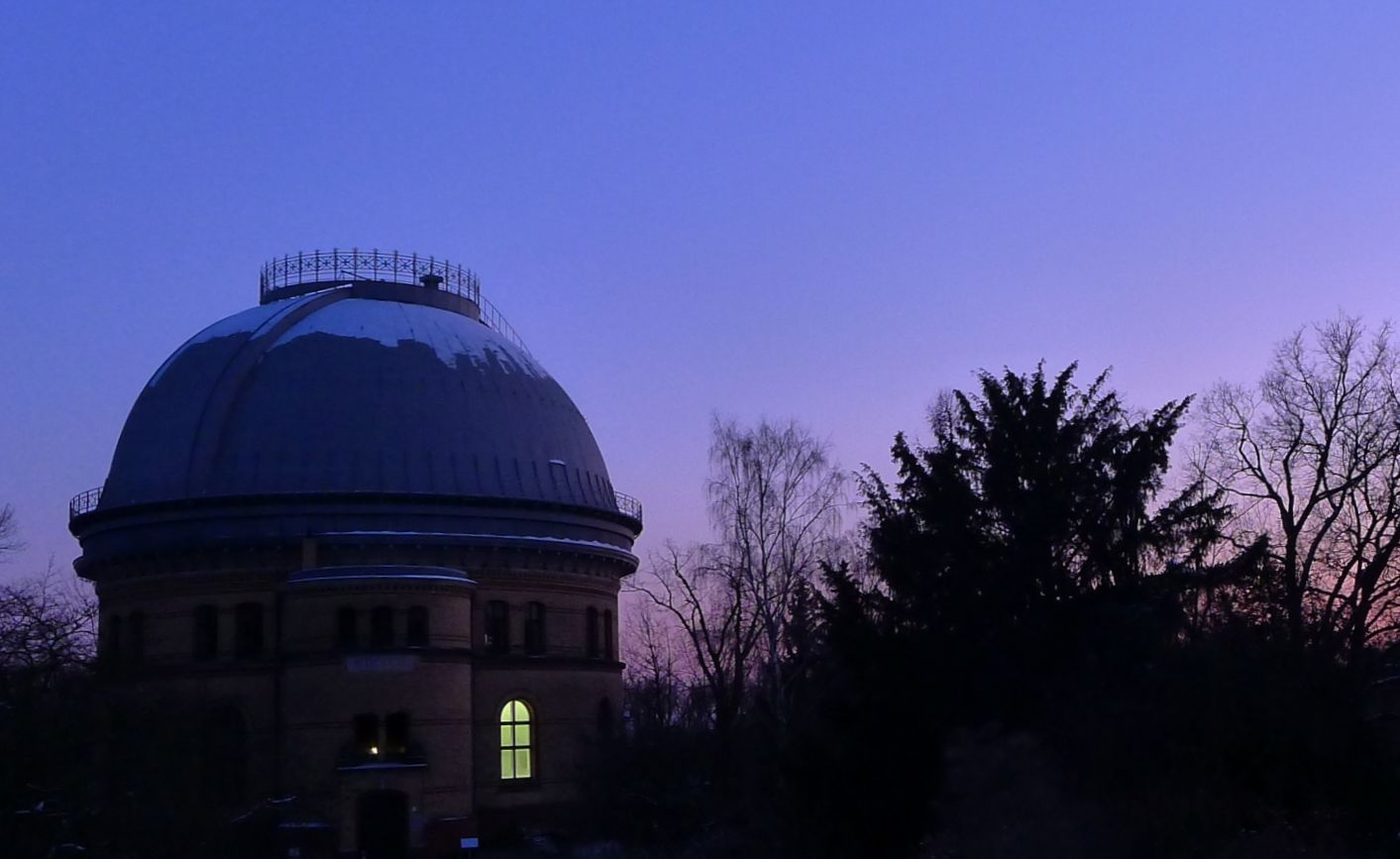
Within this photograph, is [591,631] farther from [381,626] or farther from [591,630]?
[381,626]

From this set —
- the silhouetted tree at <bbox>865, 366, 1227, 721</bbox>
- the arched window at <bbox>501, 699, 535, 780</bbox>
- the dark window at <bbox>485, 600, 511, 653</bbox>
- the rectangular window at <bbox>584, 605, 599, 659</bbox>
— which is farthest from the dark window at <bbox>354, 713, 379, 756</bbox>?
the silhouetted tree at <bbox>865, 366, 1227, 721</bbox>

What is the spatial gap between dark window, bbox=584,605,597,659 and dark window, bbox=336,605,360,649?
847 cm

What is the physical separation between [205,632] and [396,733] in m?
6.68

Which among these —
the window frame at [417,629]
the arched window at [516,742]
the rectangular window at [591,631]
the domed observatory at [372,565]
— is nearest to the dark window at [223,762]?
the domed observatory at [372,565]

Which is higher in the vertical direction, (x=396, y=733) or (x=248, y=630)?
(x=248, y=630)

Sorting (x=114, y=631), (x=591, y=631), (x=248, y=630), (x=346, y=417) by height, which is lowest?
(x=248, y=630)

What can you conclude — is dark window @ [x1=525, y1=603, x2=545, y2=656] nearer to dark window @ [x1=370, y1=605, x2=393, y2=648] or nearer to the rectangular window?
the rectangular window

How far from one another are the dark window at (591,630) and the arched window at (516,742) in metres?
3.28

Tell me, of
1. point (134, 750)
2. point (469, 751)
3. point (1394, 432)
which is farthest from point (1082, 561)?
point (469, 751)

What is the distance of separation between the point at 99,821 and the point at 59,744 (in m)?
1.43

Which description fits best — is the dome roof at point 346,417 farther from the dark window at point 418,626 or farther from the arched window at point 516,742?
the arched window at point 516,742

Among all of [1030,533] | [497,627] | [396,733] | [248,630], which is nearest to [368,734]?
[396,733]

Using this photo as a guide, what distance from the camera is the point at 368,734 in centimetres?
4072

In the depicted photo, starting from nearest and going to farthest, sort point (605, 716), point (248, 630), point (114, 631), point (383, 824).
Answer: point (383, 824), point (248, 630), point (114, 631), point (605, 716)
